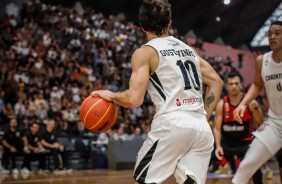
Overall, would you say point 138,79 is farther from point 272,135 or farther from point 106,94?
point 272,135

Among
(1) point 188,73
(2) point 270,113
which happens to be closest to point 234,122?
(2) point 270,113

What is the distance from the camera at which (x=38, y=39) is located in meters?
14.9

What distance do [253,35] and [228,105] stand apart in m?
14.5

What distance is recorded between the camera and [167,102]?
9.75ft

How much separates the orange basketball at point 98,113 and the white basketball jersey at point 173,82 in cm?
32

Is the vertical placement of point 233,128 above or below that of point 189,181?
below

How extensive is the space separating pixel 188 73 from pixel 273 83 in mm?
1827

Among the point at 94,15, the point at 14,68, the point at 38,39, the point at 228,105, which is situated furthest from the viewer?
the point at 94,15

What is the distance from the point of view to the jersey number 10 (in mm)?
3010

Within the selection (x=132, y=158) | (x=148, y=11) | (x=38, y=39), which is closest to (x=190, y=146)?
(x=148, y=11)

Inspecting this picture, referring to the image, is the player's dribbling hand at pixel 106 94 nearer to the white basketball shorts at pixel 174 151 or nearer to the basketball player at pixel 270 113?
the white basketball shorts at pixel 174 151

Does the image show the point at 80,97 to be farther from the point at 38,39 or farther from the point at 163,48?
the point at 163,48

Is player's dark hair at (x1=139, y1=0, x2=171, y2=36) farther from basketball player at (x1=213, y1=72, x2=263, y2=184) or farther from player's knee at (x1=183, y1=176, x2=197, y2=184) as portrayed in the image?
basketball player at (x1=213, y1=72, x2=263, y2=184)

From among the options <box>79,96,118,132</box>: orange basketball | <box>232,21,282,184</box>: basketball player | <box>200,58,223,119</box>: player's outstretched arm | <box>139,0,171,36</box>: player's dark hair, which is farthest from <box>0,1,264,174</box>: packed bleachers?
<box>139,0,171,36</box>: player's dark hair
